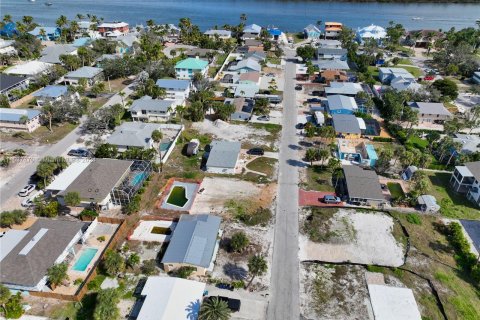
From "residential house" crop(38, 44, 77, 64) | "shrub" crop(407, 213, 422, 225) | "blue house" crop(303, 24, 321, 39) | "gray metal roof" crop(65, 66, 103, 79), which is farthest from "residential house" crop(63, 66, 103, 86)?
"blue house" crop(303, 24, 321, 39)

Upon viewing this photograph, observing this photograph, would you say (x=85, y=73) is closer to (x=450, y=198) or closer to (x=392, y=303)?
(x=392, y=303)

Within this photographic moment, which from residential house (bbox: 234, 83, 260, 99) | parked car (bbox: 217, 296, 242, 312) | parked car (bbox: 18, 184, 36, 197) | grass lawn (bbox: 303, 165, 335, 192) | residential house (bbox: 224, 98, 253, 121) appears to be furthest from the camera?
residential house (bbox: 234, 83, 260, 99)

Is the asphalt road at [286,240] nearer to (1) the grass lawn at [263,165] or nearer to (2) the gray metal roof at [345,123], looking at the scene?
(1) the grass lawn at [263,165]

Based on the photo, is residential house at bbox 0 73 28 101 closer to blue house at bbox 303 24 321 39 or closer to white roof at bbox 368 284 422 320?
white roof at bbox 368 284 422 320

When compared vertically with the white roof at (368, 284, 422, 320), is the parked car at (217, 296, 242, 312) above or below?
above

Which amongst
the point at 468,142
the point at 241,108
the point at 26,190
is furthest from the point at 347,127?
the point at 26,190
